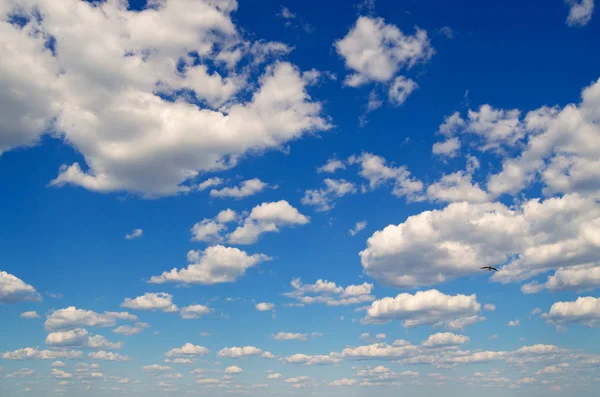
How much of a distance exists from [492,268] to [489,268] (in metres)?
1.11

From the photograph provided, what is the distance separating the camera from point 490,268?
149 metres

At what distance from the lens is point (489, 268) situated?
488ft

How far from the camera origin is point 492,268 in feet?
486

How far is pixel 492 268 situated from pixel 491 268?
20.9 inches

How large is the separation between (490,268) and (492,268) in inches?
28.9

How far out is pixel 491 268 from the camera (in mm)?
148750

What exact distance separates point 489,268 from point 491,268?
2.96 feet

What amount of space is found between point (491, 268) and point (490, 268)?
1.63 ft
